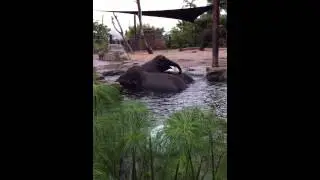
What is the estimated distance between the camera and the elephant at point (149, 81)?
1.50m

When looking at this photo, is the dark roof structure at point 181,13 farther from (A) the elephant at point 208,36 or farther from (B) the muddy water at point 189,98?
(B) the muddy water at point 189,98

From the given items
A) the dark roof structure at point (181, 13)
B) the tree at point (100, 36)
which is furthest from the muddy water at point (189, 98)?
the dark roof structure at point (181, 13)

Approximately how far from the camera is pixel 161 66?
1527 mm

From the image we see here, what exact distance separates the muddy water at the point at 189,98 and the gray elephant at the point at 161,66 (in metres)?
0.04

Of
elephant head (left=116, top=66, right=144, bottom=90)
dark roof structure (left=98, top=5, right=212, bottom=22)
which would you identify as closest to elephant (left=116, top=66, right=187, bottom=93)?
elephant head (left=116, top=66, right=144, bottom=90)

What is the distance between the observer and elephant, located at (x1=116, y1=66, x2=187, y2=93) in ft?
4.92

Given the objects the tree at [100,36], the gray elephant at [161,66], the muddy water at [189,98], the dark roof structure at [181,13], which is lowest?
the muddy water at [189,98]

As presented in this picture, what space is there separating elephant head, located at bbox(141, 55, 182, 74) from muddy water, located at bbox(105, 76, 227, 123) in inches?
3.8
